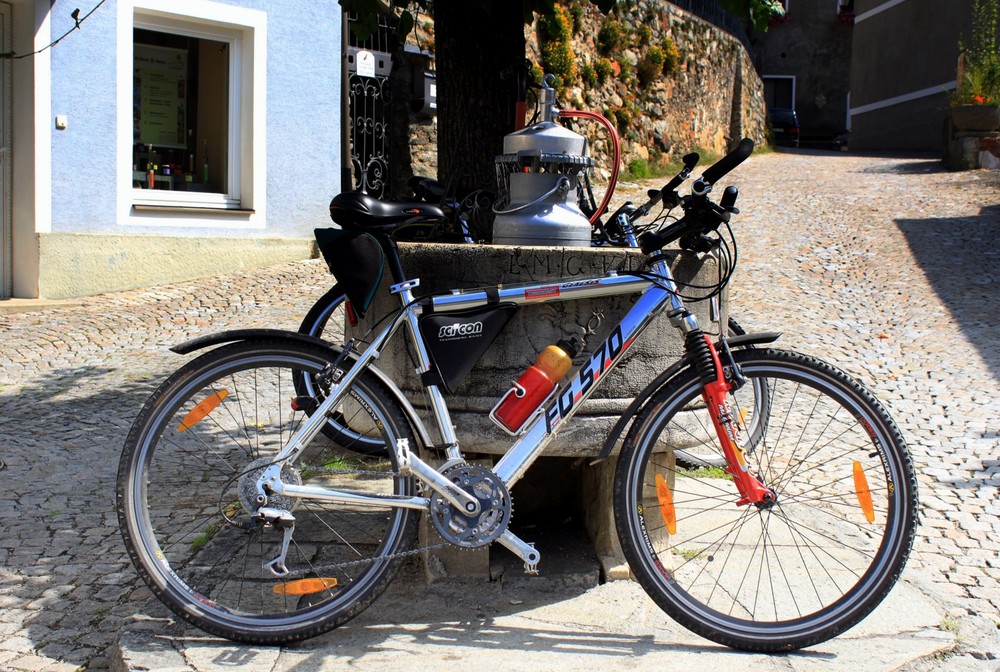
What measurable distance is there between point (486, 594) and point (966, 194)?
37.6ft

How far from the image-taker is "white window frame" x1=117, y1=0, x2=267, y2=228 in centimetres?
918

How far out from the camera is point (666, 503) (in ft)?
10.2

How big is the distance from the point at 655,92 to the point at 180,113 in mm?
10155

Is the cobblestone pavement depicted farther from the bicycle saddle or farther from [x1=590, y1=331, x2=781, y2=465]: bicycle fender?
the bicycle saddle

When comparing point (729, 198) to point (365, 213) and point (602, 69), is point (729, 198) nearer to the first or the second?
point (365, 213)

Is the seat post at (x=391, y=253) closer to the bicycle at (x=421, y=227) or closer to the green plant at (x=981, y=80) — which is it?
the bicycle at (x=421, y=227)

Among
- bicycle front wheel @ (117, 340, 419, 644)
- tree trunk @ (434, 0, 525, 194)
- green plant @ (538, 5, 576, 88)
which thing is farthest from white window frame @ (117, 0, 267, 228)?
bicycle front wheel @ (117, 340, 419, 644)

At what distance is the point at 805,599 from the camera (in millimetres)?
3109

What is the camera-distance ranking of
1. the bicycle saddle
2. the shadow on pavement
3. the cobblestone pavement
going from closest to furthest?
the bicycle saddle < the cobblestone pavement < the shadow on pavement

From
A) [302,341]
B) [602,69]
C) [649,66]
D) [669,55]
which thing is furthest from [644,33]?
[302,341]

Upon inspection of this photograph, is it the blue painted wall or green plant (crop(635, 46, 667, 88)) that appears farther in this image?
green plant (crop(635, 46, 667, 88))

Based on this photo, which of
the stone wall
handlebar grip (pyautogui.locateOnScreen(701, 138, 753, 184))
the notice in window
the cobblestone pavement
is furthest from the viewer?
the stone wall

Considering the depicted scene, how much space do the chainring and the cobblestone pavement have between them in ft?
3.44

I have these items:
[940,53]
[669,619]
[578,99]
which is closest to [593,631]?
[669,619]
